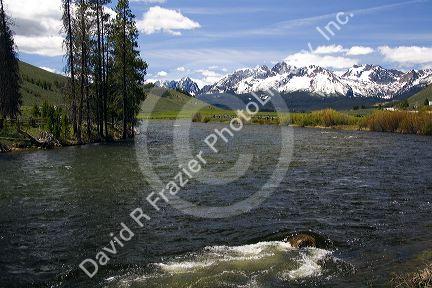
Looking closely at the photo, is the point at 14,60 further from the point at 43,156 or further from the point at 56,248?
the point at 56,248

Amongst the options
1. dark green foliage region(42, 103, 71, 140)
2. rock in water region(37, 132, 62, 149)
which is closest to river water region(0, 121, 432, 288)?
rock in water region(37, 132, 62, 149)

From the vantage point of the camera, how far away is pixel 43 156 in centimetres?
4572

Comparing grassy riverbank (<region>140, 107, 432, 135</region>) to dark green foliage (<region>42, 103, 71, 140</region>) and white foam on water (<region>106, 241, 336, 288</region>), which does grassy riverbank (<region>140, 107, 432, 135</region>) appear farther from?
white foam on water (<region>106, 241, 336, 288</region>)

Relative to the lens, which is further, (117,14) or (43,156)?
(117,14)

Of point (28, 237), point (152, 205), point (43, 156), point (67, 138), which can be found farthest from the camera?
point (67, 138)

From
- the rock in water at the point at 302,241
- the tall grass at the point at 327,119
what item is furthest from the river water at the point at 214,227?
the tall grass at the point at 327,119

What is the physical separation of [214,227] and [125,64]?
52.2 metres

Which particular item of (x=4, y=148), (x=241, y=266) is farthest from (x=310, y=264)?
(x=4, y=148)

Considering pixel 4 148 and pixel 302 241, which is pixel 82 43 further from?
pixel 302 241

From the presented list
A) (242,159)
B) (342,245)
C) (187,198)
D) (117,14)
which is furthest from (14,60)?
(342,245)

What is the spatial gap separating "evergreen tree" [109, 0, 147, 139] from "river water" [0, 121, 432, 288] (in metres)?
30.6

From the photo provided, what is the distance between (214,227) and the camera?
837 inches

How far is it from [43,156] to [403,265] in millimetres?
38630

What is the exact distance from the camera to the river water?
15.2 metres
